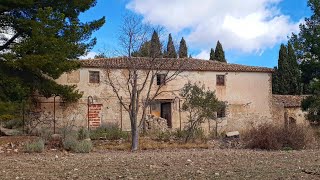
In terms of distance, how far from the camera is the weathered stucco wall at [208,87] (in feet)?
101

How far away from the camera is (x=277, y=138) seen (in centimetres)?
1742

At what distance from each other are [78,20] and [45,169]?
14552mm

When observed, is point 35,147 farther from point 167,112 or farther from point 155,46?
point 167,112

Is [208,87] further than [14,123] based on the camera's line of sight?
Yes

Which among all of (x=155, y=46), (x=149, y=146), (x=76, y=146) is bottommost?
(x=149, y=146)

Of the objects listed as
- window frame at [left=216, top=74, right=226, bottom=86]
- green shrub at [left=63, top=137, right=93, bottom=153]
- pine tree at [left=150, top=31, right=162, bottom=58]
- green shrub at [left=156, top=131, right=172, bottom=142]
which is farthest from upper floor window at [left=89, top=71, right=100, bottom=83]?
green shrub at [left=63, top=137, right=93, bottom=153]

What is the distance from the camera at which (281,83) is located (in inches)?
1938

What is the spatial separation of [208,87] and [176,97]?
10.3 ft

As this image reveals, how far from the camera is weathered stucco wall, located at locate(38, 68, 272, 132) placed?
101 ft

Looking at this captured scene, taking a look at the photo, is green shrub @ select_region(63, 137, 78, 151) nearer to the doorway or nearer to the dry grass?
the dry grass

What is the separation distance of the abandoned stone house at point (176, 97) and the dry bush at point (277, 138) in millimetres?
11064

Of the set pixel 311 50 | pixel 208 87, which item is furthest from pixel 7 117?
pixel 311 50

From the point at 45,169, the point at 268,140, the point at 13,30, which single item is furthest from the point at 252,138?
the point at 13,30

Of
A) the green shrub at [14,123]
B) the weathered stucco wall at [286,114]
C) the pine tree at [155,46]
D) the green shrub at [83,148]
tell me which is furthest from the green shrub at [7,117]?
the weathered stucco wall at [286,114]
